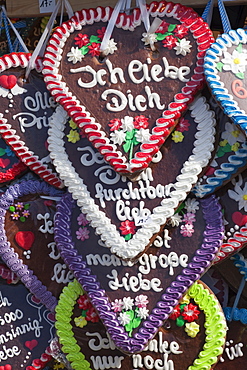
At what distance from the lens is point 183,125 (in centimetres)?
122

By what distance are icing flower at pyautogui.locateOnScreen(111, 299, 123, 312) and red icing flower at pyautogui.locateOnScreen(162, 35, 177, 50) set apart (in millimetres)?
592

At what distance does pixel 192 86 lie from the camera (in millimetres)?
1195

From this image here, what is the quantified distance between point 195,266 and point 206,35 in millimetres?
525

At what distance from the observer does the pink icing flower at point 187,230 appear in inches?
47.5

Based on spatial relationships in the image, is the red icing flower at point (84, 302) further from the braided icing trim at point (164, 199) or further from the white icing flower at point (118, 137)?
the white icing flower at point (118, 137)

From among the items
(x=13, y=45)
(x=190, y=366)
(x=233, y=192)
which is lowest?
(x=190, y=366)

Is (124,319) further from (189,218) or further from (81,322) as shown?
(189,218)

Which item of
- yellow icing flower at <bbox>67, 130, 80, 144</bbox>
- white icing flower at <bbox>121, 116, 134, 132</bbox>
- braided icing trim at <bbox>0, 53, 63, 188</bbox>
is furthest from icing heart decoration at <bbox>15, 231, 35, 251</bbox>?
white icing flower at <bbox>121, 116, 134, 132</bbox>

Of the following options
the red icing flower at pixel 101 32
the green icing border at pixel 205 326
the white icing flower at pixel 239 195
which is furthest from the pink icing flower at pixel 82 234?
the red icing flower at pixel 101 32

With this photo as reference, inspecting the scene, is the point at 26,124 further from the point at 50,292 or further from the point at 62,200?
the point at 50,292

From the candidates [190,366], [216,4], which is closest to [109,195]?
[190,366]

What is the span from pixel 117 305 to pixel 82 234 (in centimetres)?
18

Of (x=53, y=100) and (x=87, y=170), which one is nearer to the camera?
(x=87, y=170)

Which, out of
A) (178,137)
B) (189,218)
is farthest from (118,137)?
(189,218)
